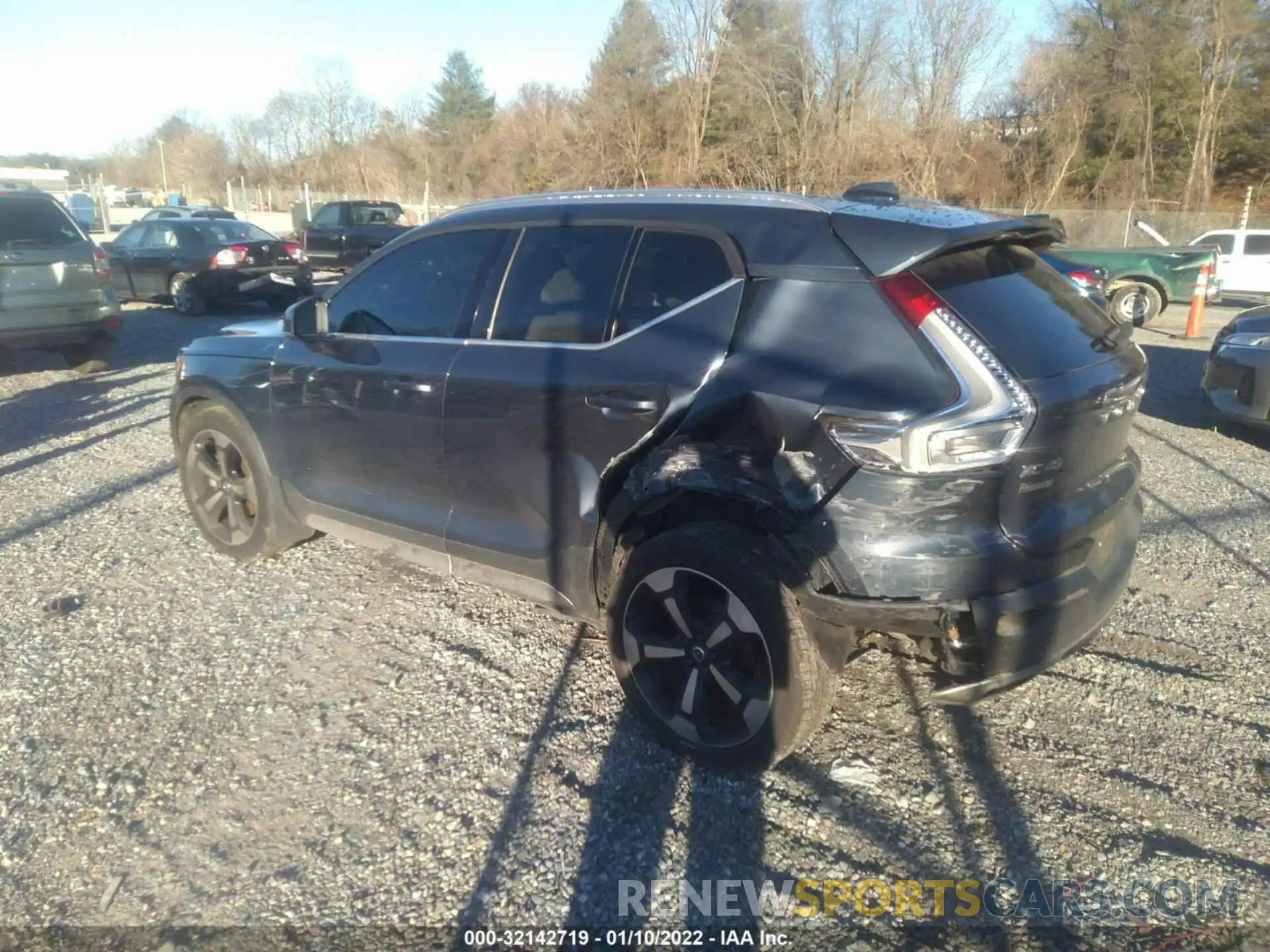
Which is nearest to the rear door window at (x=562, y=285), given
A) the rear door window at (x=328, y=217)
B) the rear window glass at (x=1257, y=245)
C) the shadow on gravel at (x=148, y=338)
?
the shadow on gravel at (x=148, y=338)

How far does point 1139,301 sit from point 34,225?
16.0 m

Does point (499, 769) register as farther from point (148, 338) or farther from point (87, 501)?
point (148, 338)

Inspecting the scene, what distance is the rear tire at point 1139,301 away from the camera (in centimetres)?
1623

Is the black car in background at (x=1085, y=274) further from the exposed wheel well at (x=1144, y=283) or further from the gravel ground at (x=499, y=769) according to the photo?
the gravel ground at (x=499, y=769)

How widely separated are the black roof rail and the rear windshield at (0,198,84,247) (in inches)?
350

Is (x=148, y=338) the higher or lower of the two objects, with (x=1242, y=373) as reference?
lower

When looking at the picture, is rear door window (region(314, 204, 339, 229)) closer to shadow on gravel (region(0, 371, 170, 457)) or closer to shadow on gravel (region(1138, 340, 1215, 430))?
shadow on gravel (region(0, 371, 170, 457))

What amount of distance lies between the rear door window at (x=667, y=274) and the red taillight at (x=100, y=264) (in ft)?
28.3

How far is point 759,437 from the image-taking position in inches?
116

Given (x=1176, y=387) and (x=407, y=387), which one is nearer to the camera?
(x=407, y=387)

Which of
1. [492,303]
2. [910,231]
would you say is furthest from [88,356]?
[910,231]

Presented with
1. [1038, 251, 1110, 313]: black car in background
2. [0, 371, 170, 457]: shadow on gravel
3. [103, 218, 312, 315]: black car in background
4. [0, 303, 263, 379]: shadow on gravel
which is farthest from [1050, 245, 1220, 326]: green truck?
[0, 371, 170, 457]: shadow on gravel

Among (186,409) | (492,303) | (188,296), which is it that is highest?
(492,303)

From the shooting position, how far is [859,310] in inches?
114
